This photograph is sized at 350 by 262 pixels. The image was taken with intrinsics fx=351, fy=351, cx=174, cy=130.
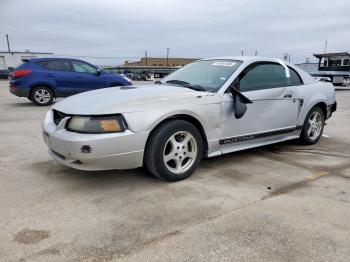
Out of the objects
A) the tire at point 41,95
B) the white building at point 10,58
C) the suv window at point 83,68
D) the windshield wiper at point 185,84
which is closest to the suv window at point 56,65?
the suv window at point 83,68

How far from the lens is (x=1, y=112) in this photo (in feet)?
30.7

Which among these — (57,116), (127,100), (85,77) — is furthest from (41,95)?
(127,100)

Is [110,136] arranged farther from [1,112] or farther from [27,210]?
[1,112]

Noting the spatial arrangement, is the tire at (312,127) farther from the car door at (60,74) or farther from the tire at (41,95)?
the tire at (41,95)

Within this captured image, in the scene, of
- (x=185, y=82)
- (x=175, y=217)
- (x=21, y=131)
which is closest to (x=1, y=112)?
(x=21, y=131)

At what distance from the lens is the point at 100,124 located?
3420 mm

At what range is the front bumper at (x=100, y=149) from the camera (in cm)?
337

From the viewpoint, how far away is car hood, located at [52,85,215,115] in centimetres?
352

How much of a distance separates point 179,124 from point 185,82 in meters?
1.02

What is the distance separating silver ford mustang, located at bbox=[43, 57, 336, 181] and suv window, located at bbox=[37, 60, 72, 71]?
21.5 feet

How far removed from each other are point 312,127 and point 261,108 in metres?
1.53

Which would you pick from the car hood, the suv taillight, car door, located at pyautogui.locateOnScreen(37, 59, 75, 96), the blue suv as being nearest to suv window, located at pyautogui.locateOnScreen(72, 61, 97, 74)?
the blue suv

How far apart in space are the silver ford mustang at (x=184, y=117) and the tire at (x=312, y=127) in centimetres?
12

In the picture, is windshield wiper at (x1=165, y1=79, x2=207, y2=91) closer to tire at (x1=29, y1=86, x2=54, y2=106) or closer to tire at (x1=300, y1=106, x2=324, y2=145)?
tire at (x1=300, y1=106, x2=324, y2=145)
